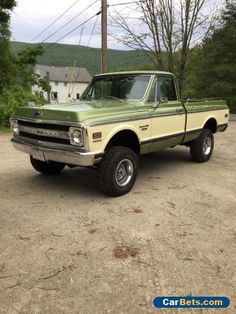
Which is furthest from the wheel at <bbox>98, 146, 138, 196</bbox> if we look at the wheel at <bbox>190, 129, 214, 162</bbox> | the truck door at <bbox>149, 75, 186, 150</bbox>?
the wheel at <bbox>190, 129, 214, 162</bbox>

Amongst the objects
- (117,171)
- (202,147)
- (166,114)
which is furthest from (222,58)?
(117,171)

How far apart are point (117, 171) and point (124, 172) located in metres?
0.24

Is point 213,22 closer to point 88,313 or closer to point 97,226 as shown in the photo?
point 97,226

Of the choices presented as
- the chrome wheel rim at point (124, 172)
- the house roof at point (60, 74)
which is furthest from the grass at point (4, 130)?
the house roof at point (60, 74)

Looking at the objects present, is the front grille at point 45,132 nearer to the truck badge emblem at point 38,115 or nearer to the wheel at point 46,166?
the truck badge emblem at point 38,115

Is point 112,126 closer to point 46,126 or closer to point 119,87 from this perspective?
point 46,126

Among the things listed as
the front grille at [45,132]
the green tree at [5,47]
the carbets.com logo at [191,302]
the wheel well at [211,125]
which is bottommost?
the carbets.com logo at [191,302]

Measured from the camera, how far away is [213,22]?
50.6 ft

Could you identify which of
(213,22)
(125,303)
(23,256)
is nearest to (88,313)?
(125,303)

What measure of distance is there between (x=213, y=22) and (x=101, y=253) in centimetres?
1508

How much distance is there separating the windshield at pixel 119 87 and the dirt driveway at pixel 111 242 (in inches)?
60.5

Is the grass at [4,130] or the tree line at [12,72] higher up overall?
the tree line at [12,72]

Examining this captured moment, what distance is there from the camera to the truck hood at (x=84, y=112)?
4298 millimetres

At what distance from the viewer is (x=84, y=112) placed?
4.34m
